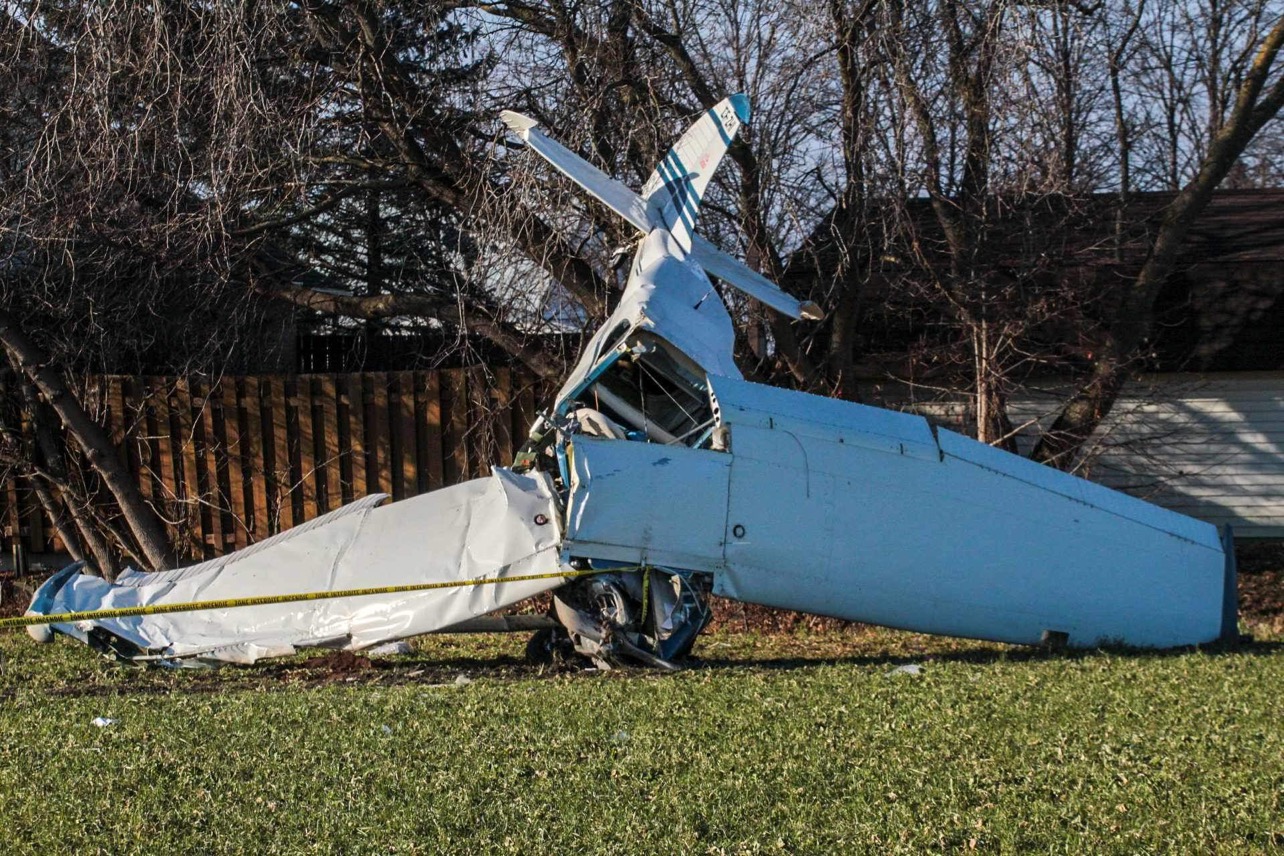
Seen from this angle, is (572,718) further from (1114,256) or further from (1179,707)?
(1114,256)

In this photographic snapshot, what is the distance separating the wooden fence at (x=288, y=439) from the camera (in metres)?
12.6

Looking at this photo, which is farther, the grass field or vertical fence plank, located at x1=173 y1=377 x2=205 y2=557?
vertical fence plank, located at x1=173 y1=377 x2=205 y2=557

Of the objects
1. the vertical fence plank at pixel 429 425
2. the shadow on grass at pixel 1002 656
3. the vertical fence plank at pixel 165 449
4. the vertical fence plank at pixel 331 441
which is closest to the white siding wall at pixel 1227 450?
the shadow on grass at pixel 1002 656

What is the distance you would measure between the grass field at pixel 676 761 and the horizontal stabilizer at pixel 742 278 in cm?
292

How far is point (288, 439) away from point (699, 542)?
6534 millimetres

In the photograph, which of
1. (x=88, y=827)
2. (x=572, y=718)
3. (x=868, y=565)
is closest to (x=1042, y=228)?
(x=868, y=565)

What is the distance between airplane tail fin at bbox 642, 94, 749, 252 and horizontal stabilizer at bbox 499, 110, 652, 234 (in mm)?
117

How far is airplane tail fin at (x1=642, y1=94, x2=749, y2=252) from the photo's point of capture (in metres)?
8.96

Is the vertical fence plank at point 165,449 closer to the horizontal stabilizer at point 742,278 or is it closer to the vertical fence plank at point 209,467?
the vertical fence plank at point 209,467

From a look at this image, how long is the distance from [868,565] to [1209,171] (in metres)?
5.95

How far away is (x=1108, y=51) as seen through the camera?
11438mm

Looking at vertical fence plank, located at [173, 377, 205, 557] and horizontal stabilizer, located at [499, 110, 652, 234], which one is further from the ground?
horizontal stabilizer, located at [499, 110, 652, 234]

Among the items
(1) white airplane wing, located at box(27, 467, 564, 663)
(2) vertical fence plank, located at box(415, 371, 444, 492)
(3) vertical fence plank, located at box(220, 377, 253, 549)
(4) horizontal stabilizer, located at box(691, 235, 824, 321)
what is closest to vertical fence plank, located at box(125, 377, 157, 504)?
(3) vertical fence plank, located at box(220, 377, 253, 549)

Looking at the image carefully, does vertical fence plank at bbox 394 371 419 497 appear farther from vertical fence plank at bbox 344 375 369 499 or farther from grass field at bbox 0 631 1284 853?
grass field at bbox 0 631 1284 853
